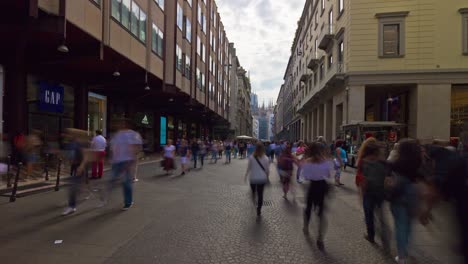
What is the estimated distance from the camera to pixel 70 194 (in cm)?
697

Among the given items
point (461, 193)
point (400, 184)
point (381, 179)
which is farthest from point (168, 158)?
point (461, 193)

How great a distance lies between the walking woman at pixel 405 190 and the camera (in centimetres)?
424

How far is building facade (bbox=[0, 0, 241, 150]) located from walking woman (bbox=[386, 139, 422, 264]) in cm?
1084

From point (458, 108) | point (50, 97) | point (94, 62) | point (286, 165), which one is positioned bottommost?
point (286, 165)

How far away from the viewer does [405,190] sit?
4250 mm

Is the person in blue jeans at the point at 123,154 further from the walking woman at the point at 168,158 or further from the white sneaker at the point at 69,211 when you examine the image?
the walking woman at the point at 168,158

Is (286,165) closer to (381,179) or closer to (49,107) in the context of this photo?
(381,179)

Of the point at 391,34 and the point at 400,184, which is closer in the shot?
the point at 400,184

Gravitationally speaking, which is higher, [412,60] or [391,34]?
[391,34]

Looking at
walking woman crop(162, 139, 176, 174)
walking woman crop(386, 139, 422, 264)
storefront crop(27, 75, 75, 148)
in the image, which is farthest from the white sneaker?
storefront crop(27, 75, 75, 148)

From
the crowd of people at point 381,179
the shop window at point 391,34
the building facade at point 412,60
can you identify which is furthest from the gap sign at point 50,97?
the shop window at point 391,34

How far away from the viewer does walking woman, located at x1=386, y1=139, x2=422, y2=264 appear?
4.24 metres

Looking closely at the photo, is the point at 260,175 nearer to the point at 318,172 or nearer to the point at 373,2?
the point at 318,172

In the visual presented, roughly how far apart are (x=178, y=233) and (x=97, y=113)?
1778 cm
